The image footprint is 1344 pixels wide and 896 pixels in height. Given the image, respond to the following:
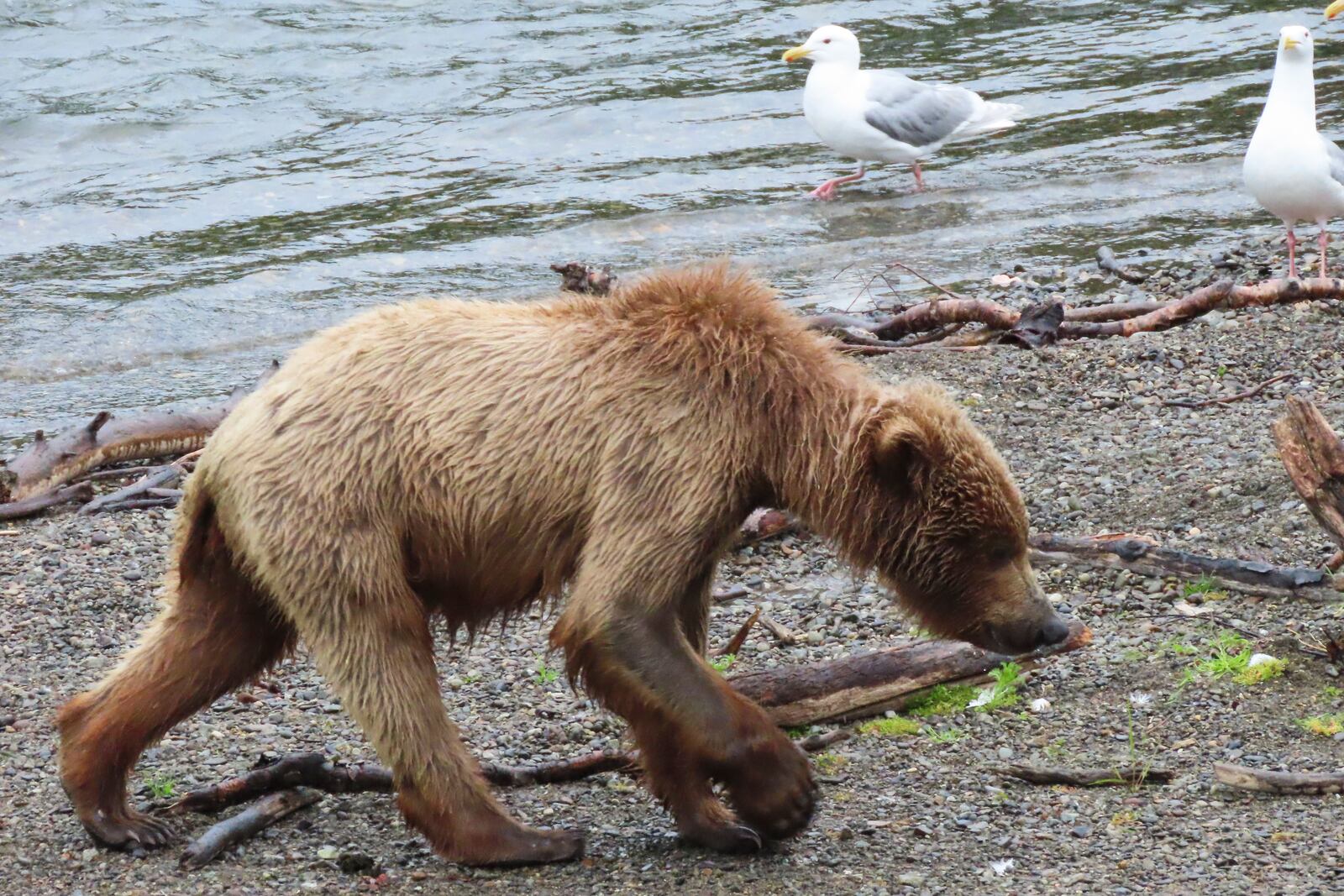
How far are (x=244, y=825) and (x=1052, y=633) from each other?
2.38m

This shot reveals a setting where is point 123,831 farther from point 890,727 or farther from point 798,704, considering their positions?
point 890,727

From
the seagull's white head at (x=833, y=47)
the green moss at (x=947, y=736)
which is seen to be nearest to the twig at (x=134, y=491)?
the green moss at (x=947, y=736)

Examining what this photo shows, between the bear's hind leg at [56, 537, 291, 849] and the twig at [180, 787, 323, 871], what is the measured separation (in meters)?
0.18

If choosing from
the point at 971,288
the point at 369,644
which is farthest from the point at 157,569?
the point at 971,288

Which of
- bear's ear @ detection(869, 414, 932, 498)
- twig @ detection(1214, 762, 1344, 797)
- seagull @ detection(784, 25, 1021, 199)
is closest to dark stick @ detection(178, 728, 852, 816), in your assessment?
bear's ear @ detection(869, 414, 932, 498)

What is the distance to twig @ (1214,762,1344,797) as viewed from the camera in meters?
4.48

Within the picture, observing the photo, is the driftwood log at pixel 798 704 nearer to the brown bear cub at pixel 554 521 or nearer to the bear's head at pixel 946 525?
the brown bear cub at pixel 554 521

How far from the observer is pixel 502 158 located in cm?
1702

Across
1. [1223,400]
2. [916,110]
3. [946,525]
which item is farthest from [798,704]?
[916,110]

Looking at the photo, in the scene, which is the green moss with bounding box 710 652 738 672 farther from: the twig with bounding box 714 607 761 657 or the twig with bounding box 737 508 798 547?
the twig with bounding box 737 508 798 547

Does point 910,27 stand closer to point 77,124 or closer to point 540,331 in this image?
point 77,124

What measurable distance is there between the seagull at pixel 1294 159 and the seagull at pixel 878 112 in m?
5.11

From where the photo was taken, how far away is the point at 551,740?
17.7ft

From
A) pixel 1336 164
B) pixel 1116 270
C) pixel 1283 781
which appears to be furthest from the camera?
pixel 1116 270
